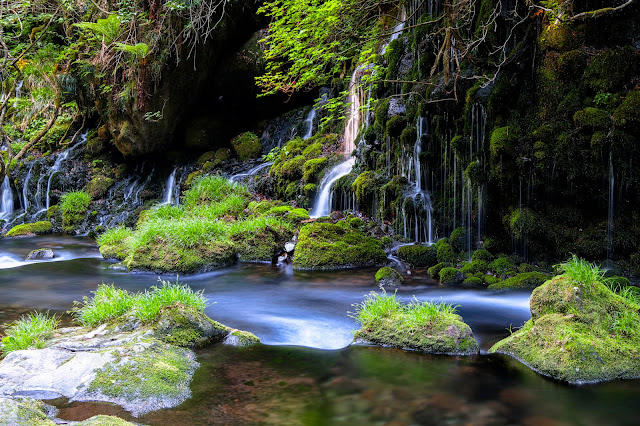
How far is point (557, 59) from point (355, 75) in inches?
269

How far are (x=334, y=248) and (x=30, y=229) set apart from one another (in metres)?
12.2

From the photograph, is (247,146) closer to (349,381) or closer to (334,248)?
(334,248)

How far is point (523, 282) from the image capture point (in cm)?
697

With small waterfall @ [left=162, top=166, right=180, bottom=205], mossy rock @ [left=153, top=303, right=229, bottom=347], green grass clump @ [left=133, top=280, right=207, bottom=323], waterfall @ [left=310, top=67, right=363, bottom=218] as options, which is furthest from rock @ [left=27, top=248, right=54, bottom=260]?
mossy rock @ [left=153, top=303, right=229, bottom=347]

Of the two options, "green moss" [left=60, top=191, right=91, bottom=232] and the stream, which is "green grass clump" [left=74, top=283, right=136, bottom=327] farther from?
"green moss" [left=60, top=191, right=91, bottom=232]

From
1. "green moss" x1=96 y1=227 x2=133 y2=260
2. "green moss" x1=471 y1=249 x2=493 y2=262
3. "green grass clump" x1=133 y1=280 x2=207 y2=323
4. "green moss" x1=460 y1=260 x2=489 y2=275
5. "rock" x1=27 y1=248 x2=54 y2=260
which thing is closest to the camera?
"green grass clump" x1=133 y1=280 x2=207 y2=323

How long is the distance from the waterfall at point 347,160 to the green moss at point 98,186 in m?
10.0

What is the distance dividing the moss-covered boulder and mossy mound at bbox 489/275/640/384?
36 centimetres

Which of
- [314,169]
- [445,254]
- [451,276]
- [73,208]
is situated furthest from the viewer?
[73,208]

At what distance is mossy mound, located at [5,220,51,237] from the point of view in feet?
50.9

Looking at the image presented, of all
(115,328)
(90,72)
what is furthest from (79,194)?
(115,328)

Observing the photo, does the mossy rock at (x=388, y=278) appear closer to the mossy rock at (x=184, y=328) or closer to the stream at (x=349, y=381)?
the stream at (x=349, y=381)

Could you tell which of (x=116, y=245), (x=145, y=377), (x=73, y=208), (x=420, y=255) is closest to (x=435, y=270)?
(x=420, y=255)

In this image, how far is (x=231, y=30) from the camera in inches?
647
